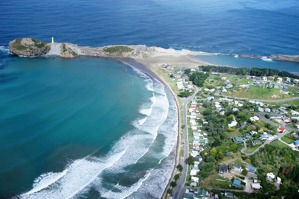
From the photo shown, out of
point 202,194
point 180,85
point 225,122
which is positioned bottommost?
point 202,194

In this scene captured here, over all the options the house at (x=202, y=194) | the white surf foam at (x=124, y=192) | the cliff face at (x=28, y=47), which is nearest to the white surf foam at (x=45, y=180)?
the white surf foam at (x=124, y=192)

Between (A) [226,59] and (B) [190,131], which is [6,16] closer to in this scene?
(A) [226,59]

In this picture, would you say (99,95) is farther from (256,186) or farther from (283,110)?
(256,186)

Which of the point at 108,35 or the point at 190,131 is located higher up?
the point at 108,35

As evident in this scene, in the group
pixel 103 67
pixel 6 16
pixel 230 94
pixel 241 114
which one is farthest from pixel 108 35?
pixel 241 114

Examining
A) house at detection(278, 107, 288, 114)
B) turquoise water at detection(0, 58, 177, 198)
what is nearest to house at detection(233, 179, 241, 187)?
turquoise water at detection(0, 58, 177, 198)

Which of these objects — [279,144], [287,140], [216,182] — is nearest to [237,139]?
Answer: [279,144]

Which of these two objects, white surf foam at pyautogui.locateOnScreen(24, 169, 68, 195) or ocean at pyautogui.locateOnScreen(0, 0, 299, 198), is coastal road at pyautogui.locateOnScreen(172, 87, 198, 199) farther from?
white surf foam at pyautogui.locateOnScreen(24, 169, 68, 195)
